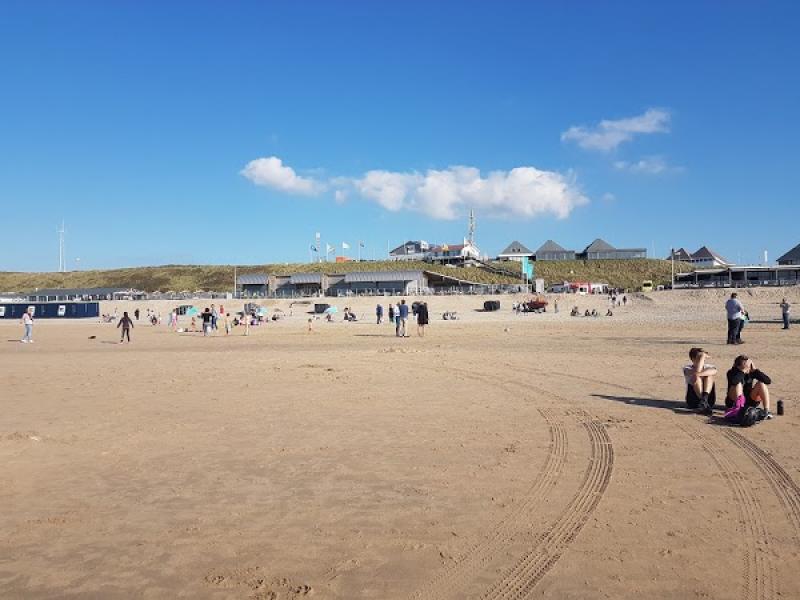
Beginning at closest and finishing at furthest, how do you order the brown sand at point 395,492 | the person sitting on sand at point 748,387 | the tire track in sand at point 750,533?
the tire track in sand at point 750,533
the brown sand at point 395,492
the person sitting on sand at point 748,387

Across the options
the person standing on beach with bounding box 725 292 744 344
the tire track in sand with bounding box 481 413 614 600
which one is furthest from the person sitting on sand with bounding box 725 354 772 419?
the person standing on beach with bounding box 725 292 744 344

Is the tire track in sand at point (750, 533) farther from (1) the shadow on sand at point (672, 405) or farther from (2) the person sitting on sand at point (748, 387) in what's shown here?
(2) the person sitting on sand at point (748, 387)

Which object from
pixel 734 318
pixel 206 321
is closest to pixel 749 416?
pixel 734 318

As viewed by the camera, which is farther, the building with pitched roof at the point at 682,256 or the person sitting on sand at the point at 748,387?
the building with pitched roof at the point at 682,256

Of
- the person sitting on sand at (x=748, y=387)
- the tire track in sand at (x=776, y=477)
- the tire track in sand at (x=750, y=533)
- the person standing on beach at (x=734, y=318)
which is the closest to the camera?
the tire track in sand at (x=750, y=533)

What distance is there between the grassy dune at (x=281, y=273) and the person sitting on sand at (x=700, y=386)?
81613 millimetres

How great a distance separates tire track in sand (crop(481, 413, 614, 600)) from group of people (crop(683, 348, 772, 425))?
2667mm

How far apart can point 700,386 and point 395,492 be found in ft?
19.5

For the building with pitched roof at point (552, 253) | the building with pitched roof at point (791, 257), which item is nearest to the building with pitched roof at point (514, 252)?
the building with pitched roof at point (552, 253)

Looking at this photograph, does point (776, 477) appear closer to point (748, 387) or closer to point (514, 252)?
point (748, 387)

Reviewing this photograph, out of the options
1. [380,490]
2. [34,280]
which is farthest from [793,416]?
[34,280]

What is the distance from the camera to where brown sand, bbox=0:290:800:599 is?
4.20m

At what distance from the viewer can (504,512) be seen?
536cm

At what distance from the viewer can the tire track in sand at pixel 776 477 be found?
17.1ft
